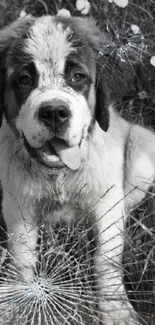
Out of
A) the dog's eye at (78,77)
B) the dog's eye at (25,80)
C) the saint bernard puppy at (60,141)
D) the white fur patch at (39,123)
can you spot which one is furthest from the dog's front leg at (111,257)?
the dog's eye at (25,80)

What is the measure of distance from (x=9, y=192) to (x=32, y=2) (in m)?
2.21

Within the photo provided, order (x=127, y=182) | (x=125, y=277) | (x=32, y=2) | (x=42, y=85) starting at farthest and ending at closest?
(x=32, y=2) → (x=127, y=182) → (x=125, y=277) → (x=42, y=85)

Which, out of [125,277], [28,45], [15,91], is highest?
[28,45]

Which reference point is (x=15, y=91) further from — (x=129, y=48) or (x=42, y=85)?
(x=129, y=48)

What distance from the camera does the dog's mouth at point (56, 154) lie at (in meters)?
3.30

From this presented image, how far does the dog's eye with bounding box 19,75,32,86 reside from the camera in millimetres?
3369

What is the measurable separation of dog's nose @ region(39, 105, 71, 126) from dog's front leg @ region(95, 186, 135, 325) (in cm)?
51

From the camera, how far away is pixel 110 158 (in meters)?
3.64

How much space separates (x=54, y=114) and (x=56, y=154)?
29 centimetres

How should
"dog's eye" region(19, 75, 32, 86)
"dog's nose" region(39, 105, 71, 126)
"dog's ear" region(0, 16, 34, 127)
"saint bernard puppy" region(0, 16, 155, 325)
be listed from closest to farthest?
"dog's nose" region(39, 105, 71, 126) < "saint bernard puppy" region(0, 16, 155, 325) < "dog's eye" region(19, 75, 32, 86) < "dog's ear" region(0, 16, 34, 127)

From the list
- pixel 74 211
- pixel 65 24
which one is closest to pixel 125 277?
pixel 74 211

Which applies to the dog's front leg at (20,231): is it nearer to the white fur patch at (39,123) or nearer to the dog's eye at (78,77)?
the white fur patch at (39,123)

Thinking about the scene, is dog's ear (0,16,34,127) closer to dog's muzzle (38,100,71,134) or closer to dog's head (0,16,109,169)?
dog's head (0,16,109,169)

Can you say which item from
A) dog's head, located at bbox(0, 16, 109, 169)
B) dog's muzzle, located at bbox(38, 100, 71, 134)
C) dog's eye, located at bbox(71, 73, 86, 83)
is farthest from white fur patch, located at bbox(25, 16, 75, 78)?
dog's muzzle, located at bbox(38, 100, 71, 134)
